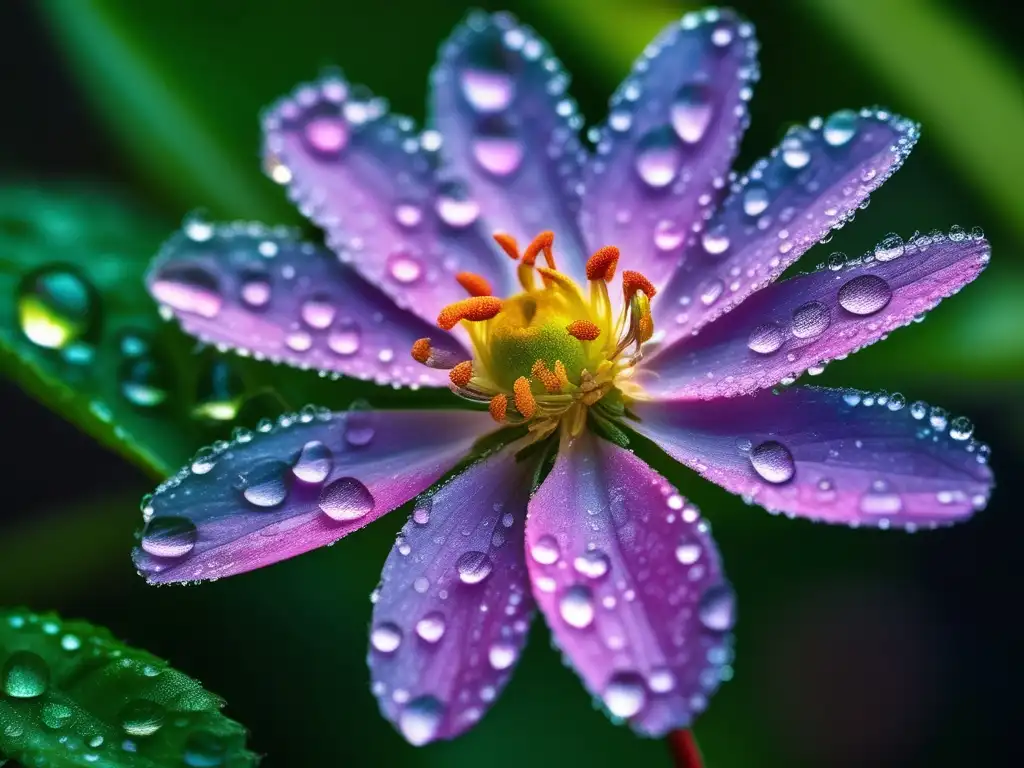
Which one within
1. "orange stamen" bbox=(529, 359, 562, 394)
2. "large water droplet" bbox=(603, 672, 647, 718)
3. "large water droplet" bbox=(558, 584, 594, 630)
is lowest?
"large water droplet" bbox=(603, 672, 647, 718)

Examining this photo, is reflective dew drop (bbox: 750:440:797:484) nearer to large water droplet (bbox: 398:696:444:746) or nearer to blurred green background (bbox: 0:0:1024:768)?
large water droplet (bbox: 398:696:444:746)

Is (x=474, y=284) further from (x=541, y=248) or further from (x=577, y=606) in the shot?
(x=577, y=606)

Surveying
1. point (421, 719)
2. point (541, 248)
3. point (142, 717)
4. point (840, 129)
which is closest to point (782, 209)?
point (840, 129)

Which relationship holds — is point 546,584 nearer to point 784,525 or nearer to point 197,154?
point 784,525

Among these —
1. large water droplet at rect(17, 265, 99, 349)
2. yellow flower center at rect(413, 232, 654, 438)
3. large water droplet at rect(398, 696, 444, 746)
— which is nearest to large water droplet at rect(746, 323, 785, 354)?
yellow flower center at rect(413, 232, 654, 438)

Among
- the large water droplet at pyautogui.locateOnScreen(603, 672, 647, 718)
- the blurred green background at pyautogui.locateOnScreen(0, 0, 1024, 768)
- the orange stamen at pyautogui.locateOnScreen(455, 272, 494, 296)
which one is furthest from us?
the blurred green background at pyautogui.locateOnScreen(0, 0, 1024, 768)

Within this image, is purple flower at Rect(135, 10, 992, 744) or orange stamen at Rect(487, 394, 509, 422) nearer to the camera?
purple flower at Rect(135, 10, 992, 744)

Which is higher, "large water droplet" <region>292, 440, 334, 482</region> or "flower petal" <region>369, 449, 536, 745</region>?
"large water droplet" <region>292, 440, 334, 482</region>
